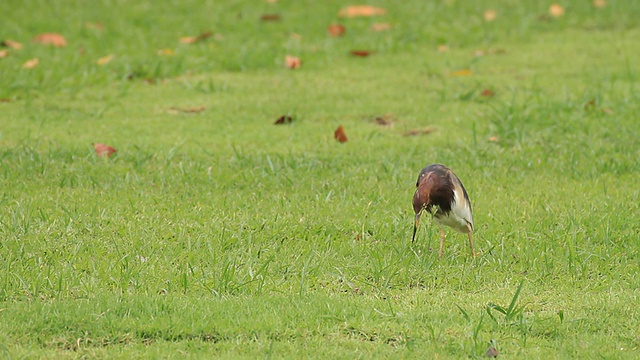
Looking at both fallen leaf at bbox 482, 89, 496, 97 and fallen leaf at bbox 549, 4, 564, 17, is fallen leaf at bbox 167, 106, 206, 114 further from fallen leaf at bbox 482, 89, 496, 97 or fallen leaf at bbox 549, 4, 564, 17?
fallen leaf at bbox 549, 4, 564, 17

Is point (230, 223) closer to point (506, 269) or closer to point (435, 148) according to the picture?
point (506, 269)

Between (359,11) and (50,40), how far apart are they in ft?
10.8

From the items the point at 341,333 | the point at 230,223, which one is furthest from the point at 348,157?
the point at 341,333

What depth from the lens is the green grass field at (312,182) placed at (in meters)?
4.17

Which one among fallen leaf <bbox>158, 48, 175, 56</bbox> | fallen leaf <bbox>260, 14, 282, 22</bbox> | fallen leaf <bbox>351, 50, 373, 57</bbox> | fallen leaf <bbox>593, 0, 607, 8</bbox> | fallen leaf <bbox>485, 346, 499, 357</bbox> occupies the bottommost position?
fallen leaf <bbox>485, 346, 499, 357</bbox>

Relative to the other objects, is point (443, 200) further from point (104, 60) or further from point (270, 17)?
point (270, 17)

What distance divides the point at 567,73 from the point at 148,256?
197 inches

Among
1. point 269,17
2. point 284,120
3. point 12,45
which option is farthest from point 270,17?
point 284,120

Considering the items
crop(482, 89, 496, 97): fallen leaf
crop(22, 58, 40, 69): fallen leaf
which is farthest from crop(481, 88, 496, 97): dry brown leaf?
crop(22, 58, 40, 69): fallen leaf

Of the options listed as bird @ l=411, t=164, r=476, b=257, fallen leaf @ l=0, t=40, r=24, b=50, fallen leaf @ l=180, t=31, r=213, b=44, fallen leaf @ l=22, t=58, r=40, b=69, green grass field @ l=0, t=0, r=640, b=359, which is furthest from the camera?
fallen leaf @ l=180, t=31, r=213, b=44

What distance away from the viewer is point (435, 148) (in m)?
6.89

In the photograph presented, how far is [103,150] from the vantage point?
654 cm

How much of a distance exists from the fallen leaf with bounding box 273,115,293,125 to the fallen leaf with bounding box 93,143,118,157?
1418mm

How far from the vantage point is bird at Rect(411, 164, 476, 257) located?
4.78m
